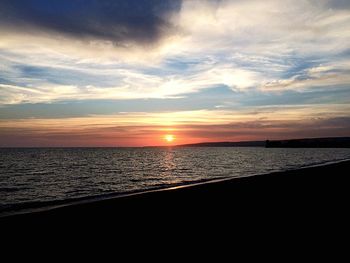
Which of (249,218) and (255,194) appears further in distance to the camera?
(255,194)

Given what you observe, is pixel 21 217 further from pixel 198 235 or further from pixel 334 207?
pixel 334 207

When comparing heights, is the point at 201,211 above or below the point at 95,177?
above

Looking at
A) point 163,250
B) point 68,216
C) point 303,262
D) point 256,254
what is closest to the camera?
point 303,262

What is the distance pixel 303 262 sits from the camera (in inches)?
249

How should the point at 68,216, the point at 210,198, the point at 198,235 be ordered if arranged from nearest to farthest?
the point at 198,235 < the point at 68,216 < the point at 210,198

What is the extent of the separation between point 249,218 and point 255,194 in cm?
569

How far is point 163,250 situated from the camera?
24.1ft

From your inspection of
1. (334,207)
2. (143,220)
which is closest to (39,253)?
(143,220)

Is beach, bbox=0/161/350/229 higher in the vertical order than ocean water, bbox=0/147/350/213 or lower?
higher

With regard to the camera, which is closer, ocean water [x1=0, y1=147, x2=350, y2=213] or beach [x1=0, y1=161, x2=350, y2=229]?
beach [x1=0, y1=161, x2=350, y2=229]

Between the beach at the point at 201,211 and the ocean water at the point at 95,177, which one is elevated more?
the beach at the point at 201,211

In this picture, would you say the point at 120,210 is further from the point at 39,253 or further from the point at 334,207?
the point at 334,207

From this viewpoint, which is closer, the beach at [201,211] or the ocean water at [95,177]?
the beach at [201,211]

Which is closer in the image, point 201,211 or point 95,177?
point 201,211
